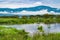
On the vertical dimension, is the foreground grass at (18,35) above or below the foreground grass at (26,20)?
below

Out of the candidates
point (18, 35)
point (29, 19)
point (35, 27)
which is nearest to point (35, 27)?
point (35, 27)

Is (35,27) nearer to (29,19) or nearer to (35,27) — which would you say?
(35,27)

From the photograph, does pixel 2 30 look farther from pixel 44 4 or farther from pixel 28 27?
pixel 44 4

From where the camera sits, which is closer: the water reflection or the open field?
the water reflection

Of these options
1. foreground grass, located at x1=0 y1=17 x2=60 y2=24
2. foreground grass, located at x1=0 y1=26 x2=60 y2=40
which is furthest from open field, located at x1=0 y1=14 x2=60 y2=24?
foreground grass, located at x1=0 y1=26 x2=60 y2=40

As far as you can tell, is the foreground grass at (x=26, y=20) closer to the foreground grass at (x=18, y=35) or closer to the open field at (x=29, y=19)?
the open field at (x=29, y=19)

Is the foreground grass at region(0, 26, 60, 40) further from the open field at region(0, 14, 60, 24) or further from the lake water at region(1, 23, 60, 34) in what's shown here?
the open field at region(0, 14, 60, 24)

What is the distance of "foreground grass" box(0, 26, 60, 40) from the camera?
2639mm

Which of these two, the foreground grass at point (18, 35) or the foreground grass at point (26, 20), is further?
the foreground grass at point (26, 20)

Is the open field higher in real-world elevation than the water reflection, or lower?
higher

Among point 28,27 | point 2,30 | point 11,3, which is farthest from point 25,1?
point 2,30

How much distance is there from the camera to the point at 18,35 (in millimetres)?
2678

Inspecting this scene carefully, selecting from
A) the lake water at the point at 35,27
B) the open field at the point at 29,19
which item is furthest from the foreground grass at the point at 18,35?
the open field at the point at 29,19

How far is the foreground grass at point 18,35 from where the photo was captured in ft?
8.66
